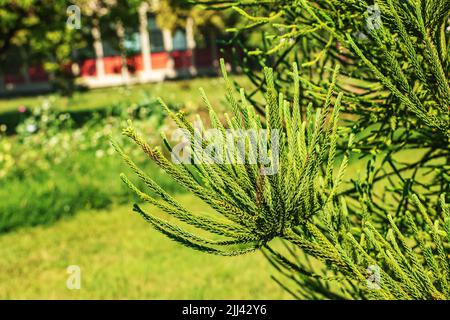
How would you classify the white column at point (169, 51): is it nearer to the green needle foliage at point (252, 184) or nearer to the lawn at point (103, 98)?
the lawn at point (103, 98)

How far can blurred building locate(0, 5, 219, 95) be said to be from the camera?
122ft

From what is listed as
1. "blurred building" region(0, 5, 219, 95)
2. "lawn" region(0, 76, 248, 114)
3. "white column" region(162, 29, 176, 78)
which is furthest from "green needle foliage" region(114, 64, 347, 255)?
"white column" region(162, 29, 176, 78)

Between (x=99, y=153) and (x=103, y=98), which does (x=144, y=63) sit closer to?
(x=103, y=98)

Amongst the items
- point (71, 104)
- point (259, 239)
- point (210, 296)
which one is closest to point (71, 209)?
point (210, 296)

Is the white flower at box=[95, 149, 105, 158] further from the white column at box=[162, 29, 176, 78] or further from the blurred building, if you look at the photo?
the white column at box=[162, 29, 176, 78]

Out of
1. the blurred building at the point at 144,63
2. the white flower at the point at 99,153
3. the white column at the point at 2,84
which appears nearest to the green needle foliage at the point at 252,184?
the white flower at the point at 99,153

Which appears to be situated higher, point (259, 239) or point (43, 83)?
point (259, 239)

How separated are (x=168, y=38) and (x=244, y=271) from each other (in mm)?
34157

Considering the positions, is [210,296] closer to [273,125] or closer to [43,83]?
[273,125]

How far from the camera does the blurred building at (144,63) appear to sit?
1463 inches

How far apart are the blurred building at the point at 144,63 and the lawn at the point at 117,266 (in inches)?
1153

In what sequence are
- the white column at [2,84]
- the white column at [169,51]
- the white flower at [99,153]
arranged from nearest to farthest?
the white flower at [99,153] < the white column at [2,84] < the white column at [169,51]

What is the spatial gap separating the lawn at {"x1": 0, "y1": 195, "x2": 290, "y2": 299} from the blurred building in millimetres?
29299

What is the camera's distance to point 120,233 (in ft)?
25.8
